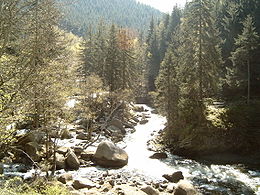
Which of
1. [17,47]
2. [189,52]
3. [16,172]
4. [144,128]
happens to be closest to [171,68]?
[189,52]

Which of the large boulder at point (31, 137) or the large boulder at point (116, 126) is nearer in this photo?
the large boulder at point (31, 137)

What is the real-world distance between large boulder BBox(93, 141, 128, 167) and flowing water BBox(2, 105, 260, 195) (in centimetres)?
65

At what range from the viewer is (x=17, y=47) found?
8734 mm

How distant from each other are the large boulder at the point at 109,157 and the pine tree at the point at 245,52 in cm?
1590

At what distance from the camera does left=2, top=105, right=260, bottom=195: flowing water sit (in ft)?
58.7

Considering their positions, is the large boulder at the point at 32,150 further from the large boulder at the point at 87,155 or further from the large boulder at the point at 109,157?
the large boulder at the point at 109,157

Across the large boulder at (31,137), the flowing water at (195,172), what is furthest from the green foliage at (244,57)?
the large boulder at (31,137)

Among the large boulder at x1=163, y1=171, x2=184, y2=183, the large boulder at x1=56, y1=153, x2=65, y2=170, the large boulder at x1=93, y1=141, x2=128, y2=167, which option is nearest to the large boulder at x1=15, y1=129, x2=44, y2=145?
the large boulder at x1=56, y1=153, x2=65, y2=170

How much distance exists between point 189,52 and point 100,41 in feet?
93.5

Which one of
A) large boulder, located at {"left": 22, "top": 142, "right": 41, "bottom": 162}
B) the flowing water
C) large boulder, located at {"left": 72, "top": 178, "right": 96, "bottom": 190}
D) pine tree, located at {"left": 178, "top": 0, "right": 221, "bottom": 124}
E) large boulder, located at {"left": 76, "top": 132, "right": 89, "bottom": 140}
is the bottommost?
the flowing water

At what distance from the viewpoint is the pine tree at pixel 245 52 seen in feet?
94.3

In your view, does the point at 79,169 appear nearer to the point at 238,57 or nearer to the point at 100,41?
the point at 238,57

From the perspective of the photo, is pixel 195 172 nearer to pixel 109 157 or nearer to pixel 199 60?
pixel 109 157

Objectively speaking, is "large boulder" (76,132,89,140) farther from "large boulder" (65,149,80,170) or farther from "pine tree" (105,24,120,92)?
"pine tree" (105,24,120,92)
